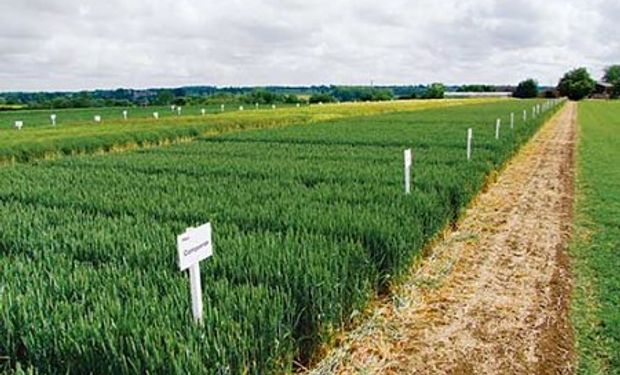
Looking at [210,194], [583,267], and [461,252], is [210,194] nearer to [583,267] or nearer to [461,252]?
[461,252]

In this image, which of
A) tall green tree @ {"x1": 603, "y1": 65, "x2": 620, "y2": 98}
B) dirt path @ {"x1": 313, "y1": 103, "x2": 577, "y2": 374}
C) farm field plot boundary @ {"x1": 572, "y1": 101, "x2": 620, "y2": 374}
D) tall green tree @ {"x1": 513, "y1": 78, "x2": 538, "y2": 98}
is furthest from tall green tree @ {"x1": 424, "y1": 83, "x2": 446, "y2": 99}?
dirt path @ {"x1": 313, "y1": 103, "x2": 577, "y2": 374}

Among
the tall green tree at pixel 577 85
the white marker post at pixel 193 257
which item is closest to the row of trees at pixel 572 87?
the tall green tree at pixel 577 85

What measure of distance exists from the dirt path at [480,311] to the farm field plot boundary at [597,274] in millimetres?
144

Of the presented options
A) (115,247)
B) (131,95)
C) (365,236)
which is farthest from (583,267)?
(131,95)

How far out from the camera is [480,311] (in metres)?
5.72

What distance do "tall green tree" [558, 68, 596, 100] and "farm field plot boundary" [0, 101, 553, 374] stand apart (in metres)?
131

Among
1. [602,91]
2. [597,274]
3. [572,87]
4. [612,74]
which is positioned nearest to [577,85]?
[572,87]

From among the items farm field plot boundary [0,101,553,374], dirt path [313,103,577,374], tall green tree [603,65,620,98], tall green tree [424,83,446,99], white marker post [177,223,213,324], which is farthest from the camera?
tall green tree [603,65,620,98]

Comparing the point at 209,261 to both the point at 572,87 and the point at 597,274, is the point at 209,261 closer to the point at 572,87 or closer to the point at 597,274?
the point at 597,274

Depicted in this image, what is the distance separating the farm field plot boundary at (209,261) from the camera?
3277 millimetres

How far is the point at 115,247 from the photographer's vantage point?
5266 millimetres

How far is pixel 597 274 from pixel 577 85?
136m

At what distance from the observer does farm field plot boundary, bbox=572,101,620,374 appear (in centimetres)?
474

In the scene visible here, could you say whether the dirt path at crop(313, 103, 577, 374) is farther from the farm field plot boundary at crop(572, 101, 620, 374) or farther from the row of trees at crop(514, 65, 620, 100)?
the row of trees at crop(514, 65, 620, 100)
